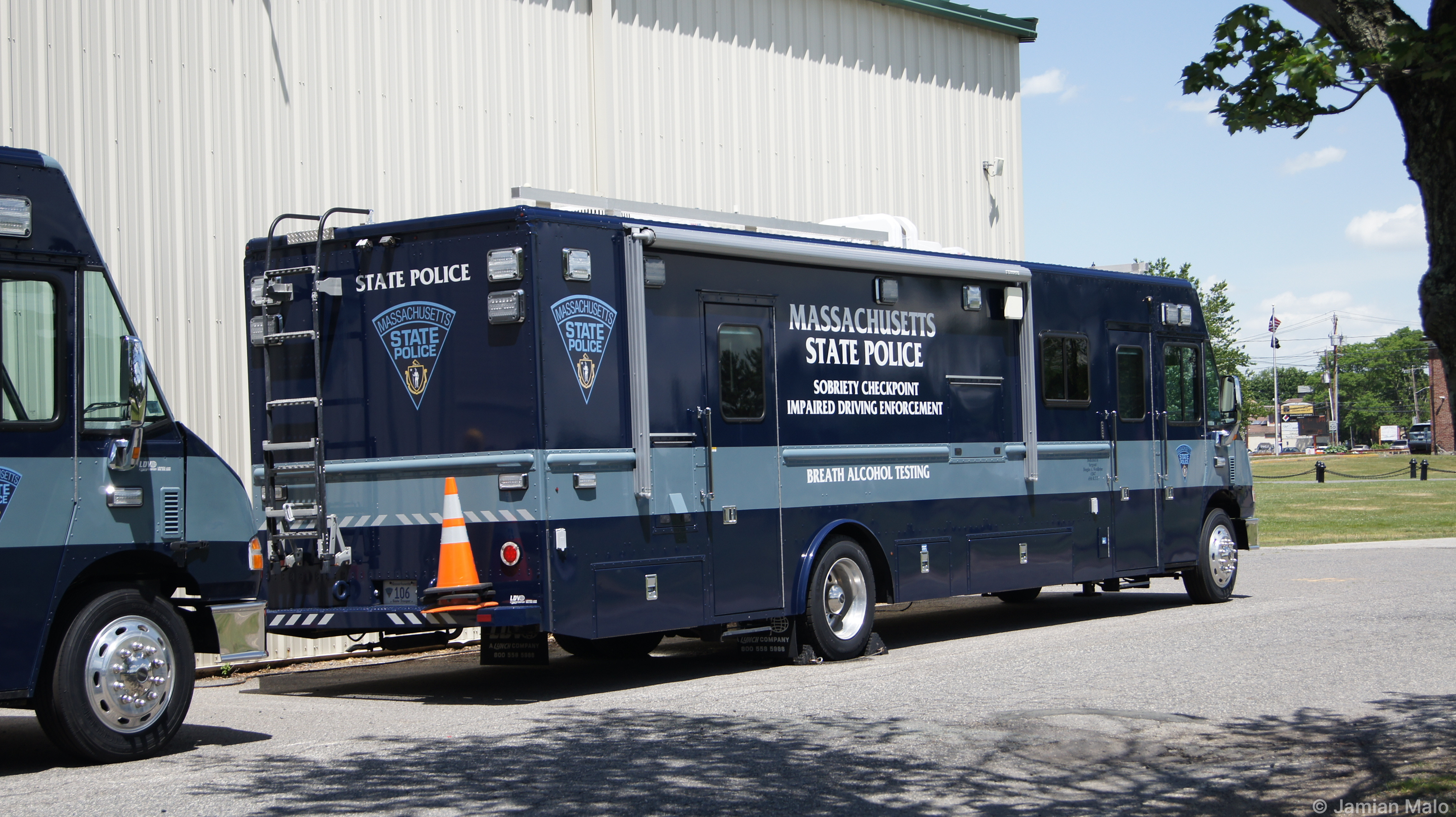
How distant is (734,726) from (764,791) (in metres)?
1.76

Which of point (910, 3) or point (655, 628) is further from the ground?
point (910, 3)

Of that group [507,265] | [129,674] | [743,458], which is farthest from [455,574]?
[743,458]

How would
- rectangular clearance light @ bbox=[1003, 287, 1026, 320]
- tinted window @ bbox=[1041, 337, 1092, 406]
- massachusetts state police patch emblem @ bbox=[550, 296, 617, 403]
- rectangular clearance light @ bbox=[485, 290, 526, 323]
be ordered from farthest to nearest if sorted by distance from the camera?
1. tinted window @ bbox=[1041, 337, 1092, 406]
2. rectangular clearance light @ bbox=[1003, 287, 1026, 320]
3. massachusetts state police patch emblem @ bbox=[550, 296, 617, 403]
4. rectangular clearance light @ bbox=[485, 290, 526, 323]

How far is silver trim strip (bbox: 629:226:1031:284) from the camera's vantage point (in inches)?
420

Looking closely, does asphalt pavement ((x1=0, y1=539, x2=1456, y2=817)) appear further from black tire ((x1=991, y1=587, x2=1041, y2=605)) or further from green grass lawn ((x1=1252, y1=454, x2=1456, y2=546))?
green grass lawn ((x1=1252, y1=454, x2=1456, y2=546))

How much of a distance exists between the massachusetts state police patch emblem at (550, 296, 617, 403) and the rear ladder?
4.87 feet

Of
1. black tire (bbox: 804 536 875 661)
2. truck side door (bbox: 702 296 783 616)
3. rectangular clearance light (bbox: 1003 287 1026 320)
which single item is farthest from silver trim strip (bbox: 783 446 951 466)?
rectangular clearance light (bbox: 1003 287 1026 320)

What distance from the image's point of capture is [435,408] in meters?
9.82

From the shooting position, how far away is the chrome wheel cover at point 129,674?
760cm

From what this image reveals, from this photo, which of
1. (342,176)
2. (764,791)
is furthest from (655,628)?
(342,176)

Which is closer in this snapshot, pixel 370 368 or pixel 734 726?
pixel 734 726

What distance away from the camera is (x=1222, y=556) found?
52.1 ft

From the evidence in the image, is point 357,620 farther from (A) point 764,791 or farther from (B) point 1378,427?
(B) point 1378,427

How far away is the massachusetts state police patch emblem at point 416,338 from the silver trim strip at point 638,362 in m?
1.21
